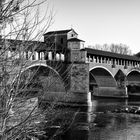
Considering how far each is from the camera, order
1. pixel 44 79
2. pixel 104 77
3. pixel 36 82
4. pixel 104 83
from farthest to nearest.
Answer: pixel 104 83 < pixel 104 77 < pixel 44 79 < pixel 36 82

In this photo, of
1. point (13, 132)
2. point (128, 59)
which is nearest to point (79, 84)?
point (128, 59)

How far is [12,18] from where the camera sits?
136 inches

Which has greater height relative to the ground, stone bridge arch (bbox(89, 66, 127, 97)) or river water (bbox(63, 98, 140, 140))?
stone bridge arch (bbox(89, 66, 127, 97))

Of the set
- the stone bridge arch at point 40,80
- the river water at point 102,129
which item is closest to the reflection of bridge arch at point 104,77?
the river water at point 102,129

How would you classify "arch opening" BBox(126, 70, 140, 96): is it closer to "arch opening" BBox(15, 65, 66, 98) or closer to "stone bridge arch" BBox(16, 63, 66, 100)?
"stone bridge arch" BBox(16, 63, 66, 100)

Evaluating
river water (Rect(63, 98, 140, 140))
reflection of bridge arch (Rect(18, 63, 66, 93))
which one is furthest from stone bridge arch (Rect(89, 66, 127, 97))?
reflection of bridge arch (Rect(18, 63, 66, 93))

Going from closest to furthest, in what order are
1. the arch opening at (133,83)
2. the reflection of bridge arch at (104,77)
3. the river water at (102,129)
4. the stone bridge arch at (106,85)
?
1. the river water at (102,129)
2. the reflection of bridge arch at (104,77)
3. the stone bridge arch at (106,85)
4. the arch opening at (133,83)

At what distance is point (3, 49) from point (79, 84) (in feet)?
93.0

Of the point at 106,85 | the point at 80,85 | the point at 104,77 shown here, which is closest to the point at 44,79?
the point at 80,85

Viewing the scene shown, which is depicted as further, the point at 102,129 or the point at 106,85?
the point at 106,85

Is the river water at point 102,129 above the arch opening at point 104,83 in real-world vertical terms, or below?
below

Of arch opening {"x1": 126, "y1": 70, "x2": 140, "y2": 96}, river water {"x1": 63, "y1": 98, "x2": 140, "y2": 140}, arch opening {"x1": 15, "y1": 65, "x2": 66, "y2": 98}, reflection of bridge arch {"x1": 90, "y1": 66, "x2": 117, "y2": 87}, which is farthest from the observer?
arch opening {"x1": 126, "y1": 70, "x2": 140, "y2": 96}

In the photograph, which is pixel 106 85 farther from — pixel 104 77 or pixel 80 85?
pixel 80 85

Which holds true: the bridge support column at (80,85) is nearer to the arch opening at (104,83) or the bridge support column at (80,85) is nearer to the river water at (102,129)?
the river water at (102,129)
